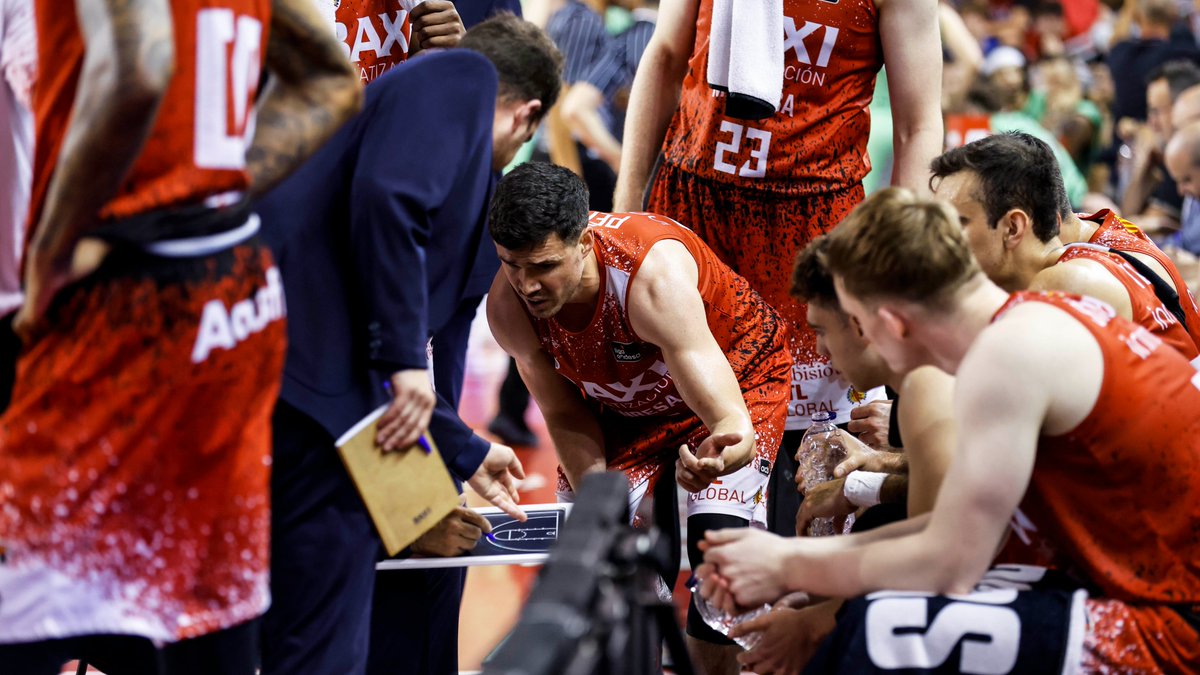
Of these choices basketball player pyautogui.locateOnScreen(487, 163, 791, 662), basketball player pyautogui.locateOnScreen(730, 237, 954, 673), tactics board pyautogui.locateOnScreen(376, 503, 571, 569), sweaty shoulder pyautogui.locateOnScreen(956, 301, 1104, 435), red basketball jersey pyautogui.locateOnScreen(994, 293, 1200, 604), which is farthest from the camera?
basketball player pyautogui.locateOnScreen(487, 163, 791, 662)

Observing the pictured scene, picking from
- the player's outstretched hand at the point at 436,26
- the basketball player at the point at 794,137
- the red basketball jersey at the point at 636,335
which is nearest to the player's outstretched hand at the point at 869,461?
the basketball player at the point at 794,137

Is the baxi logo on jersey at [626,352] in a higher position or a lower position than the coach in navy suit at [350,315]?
lower

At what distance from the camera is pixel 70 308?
1.53m

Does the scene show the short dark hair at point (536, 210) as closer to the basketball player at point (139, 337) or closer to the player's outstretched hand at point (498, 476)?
the player's outstretched hand at point (498, 476)

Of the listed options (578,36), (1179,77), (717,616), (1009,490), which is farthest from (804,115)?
(1179,77)

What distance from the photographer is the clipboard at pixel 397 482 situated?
2.04 meters

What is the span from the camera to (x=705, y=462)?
259cm

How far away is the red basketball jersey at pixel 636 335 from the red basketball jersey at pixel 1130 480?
1.10m

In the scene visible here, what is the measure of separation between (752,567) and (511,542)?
0.73 metres

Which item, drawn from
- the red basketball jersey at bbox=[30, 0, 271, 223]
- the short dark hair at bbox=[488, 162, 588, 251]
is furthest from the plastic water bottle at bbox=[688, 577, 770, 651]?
the red basketball jersey at bbox=[30, 0, 271, 223]

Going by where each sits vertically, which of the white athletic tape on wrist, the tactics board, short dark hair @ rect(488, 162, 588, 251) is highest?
short dark hair @ rect(488, 162, 588, 251)

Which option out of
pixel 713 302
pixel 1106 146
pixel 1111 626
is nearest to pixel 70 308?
pixel 1111 626

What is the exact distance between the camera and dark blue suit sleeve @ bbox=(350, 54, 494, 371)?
1971mm

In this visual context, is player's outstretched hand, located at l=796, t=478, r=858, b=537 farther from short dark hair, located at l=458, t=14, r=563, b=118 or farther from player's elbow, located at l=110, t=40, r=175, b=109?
player's elbow, located at l=110, t=40, r=175, b=109
